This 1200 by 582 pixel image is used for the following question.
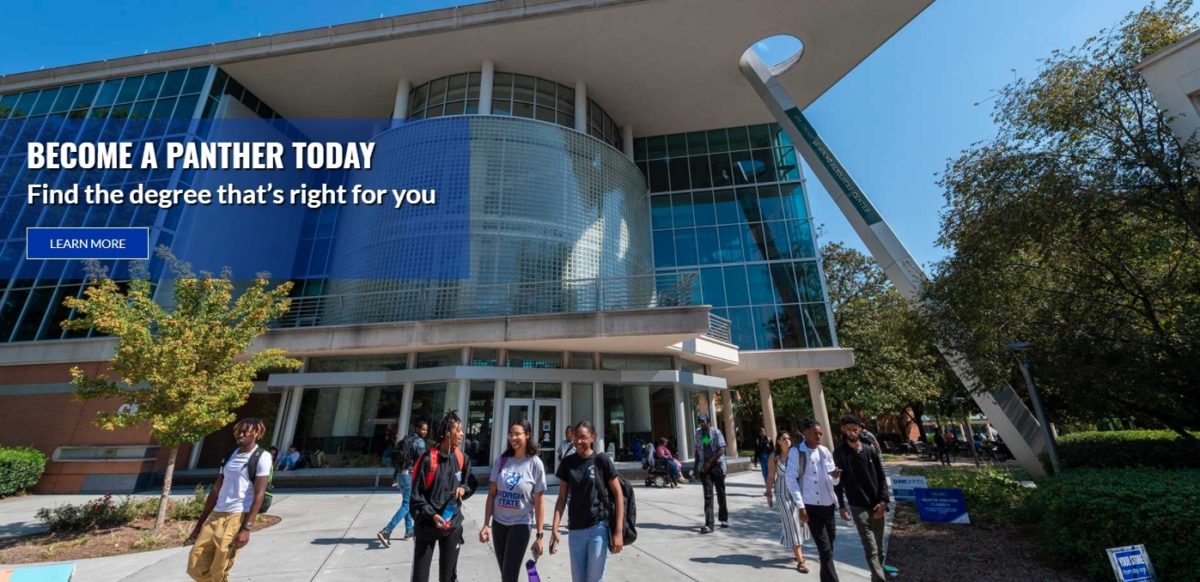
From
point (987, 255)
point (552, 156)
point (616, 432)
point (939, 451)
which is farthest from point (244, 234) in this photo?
point (939, 451)

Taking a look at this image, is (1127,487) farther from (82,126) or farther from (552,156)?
(82,126)

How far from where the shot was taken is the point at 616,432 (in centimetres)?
1673

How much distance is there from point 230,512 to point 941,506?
10.3 m

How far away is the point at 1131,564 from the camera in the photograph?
457 cm

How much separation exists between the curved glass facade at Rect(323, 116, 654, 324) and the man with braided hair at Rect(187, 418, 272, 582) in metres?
12.0

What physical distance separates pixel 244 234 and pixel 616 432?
1904 cm

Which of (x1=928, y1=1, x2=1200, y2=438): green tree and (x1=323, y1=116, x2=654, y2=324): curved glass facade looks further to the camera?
(x1=323, y1=116, x2=654, y2=324): curved glass facade

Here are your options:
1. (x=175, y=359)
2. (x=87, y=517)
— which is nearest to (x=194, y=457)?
(x=87, y=517)

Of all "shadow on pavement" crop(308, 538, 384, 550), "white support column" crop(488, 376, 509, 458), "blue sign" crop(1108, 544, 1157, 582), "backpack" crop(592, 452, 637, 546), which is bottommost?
"shadow on pavement" crop(308, 538, 384, 550)

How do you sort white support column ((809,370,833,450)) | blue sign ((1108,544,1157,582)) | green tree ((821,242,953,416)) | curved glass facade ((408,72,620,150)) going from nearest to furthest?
blue sign ((1108,544,1157,582)), curved glass facade ((408,72,620,150)), white support column ((809,370,833,450)), green tree ((821,242,953,416))

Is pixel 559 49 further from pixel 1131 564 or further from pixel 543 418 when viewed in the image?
pixel 1131 564

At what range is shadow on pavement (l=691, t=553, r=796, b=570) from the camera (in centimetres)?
627
